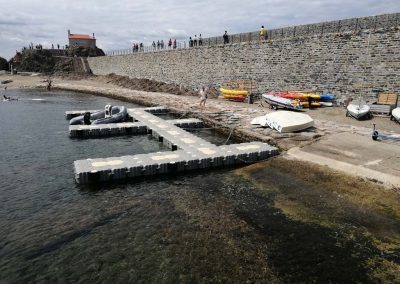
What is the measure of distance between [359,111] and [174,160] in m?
10.9

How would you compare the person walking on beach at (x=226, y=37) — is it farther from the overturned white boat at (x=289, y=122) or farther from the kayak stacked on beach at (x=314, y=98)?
the overturned white boat at (x=289, y=122)

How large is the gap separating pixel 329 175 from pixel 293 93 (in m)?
12.7

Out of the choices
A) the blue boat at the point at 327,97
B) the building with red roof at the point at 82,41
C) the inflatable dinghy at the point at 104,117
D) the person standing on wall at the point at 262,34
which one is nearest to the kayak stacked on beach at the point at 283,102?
the blue boat at the point at 327,97

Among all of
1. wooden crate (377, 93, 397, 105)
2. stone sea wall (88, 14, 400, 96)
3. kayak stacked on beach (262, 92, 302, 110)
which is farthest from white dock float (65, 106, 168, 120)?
wooden crate (377, 93, 397, 105)

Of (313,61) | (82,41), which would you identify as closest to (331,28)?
(313,61)

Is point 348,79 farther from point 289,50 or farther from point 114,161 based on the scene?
point 114,161

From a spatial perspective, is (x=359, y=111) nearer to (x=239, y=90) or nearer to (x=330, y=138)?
(x=330, y=138)

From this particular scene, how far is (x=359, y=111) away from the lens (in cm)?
1748

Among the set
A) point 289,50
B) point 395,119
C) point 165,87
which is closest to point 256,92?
point 289,50

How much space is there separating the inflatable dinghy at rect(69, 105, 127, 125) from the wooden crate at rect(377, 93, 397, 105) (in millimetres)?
15129

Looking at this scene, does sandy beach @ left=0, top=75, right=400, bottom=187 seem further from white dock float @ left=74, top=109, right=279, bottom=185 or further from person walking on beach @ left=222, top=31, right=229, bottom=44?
person walking on beach @ left=222, top=31, right=229, bottom=44

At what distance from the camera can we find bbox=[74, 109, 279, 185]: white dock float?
11.1 meters

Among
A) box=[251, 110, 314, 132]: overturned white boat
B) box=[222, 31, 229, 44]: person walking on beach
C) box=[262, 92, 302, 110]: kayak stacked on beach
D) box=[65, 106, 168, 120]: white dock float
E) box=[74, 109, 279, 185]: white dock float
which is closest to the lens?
box=[74, 109, 279, 185]: white dock float

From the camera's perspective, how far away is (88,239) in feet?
25.0
